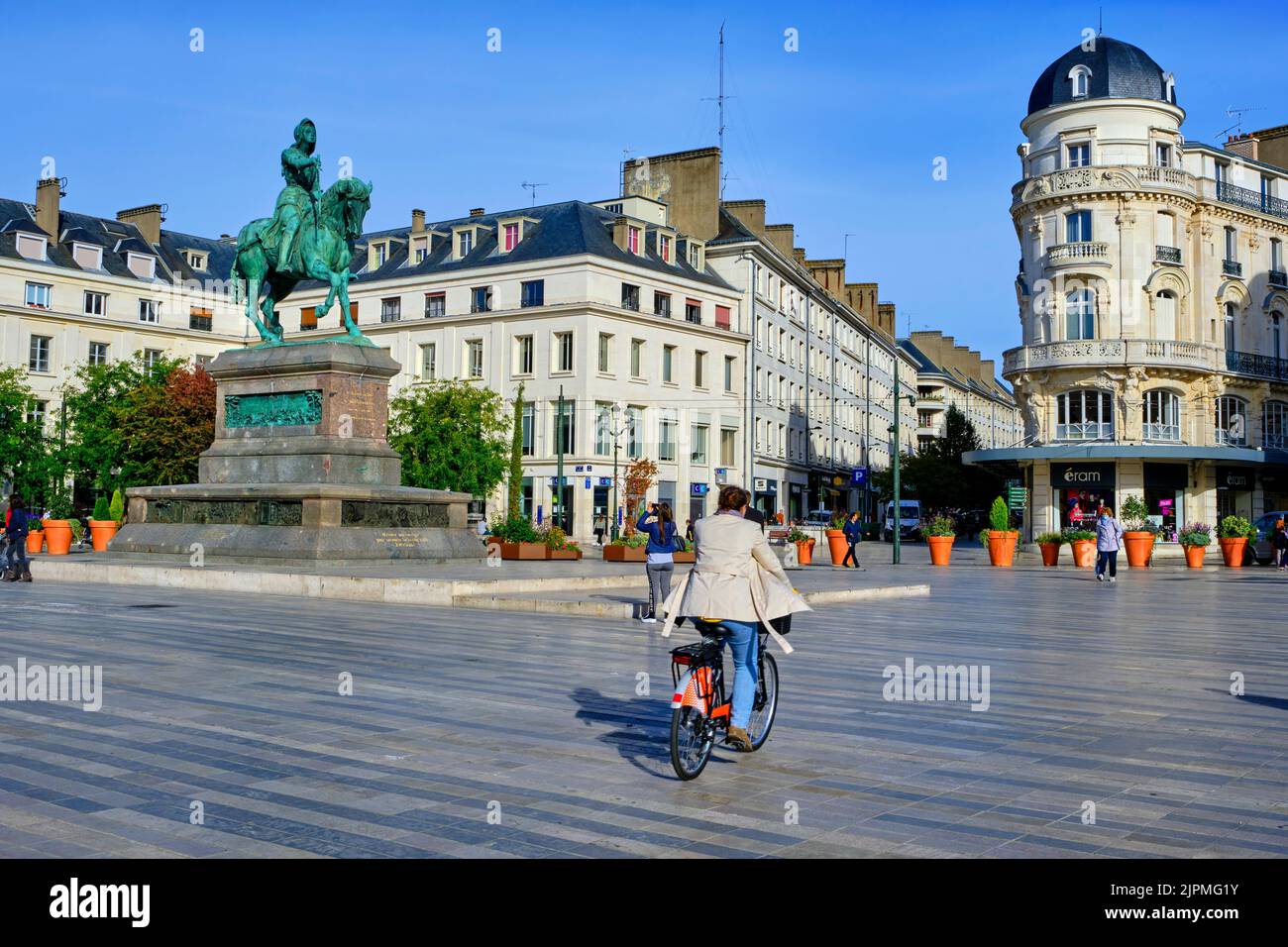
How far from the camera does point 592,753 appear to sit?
7.38 metres

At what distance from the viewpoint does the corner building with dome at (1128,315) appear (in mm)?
50906

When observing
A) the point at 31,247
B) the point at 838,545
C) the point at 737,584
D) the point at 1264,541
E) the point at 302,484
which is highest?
the point at 31,247

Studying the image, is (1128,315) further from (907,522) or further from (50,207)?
(50,207)

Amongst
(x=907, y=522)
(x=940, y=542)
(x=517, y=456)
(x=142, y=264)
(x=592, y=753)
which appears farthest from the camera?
(x=907, y=522)

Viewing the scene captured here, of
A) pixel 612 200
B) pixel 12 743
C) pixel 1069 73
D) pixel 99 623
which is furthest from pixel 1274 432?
pixel 12 743

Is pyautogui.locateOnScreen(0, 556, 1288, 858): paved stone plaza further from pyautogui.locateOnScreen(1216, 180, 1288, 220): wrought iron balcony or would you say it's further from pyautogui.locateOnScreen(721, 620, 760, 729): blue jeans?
pyautogui.locateOnScreen(1216, 180, 1288, 220): wrought iron balcony

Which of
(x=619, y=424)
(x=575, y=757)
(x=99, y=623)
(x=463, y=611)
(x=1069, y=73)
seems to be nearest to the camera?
(x=575, y=757)

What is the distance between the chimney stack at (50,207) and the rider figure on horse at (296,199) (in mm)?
48317

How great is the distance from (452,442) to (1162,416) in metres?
31.2

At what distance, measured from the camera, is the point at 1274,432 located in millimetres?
55188

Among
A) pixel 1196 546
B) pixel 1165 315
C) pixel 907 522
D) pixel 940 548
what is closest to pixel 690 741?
pixel 940 548

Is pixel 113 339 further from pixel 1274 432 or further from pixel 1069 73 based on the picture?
pixel 1274 432

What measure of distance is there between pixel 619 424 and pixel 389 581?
137 ft

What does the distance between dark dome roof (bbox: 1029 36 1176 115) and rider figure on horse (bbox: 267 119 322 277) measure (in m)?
38.4
